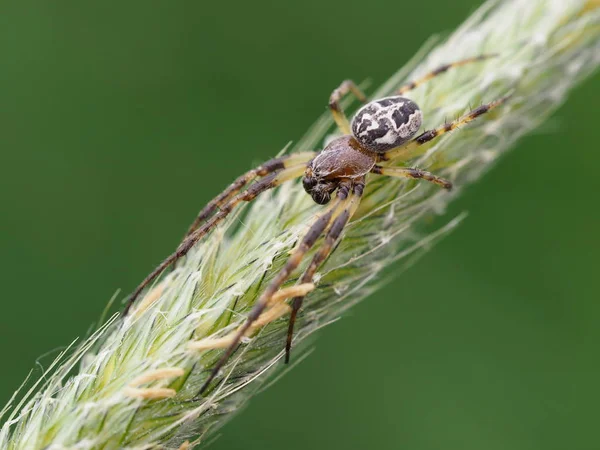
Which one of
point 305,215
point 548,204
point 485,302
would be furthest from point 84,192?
point 548,204

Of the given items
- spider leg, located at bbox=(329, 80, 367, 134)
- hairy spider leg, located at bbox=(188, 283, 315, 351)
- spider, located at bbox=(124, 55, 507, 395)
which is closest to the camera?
hairy spider leg, located at bbox=(188, 283, 315, 351)

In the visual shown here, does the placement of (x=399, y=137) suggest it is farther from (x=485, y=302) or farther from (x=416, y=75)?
(x=485, y=302)

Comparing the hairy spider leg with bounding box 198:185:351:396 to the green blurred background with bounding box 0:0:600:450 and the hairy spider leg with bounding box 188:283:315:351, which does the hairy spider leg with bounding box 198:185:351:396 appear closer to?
the hairy spider leg with bounding box 188:283:315:351

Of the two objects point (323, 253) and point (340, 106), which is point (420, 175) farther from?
point (340, 106)

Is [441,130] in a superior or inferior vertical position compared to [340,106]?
inferior

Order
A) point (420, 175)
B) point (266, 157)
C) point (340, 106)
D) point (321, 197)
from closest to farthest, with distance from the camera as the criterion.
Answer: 1. point (420, 175)
2. point (321, 197)
3. point (340, 106)
4. point (266, 157)

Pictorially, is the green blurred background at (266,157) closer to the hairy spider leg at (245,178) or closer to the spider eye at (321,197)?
the hairy spider leg at (245,178)

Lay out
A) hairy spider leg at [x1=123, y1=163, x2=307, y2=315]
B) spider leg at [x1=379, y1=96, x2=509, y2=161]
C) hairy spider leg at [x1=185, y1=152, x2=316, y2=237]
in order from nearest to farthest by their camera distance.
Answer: hairy spider leg at [x1=123, y1=163, x2=307, y2=315] < spider leg at [x1=379, y1=96, x2=509, y2=161] < hairy spider leg at [x1=185, y1=152, x2=316, y2=237]

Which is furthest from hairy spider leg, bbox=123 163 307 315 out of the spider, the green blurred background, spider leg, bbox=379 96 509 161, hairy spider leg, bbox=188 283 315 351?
the green blurred background

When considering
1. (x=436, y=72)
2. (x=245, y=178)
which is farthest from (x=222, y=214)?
(x=436, y=72)
